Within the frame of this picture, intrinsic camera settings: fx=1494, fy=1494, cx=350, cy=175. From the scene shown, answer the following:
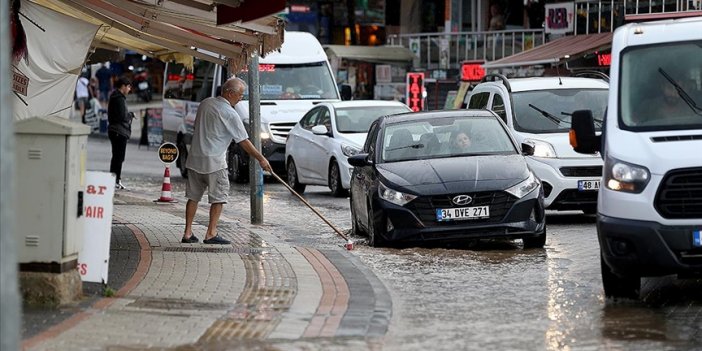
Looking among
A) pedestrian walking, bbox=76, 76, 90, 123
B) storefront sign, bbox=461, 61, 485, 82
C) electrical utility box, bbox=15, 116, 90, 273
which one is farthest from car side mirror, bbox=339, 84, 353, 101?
pedestrian walking, bbox=76, 76, 90, 123

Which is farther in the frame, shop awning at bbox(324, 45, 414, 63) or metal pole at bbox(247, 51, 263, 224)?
shop awning at bbox(324, 45, 414, 63)

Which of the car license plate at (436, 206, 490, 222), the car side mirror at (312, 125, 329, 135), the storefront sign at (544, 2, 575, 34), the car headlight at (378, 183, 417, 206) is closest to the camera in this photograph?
the car license plate at (436, 206, 490, 222)

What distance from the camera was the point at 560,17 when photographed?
38375 mm

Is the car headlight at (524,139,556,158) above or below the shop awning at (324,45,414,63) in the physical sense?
below

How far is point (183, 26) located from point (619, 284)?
5.89 meters

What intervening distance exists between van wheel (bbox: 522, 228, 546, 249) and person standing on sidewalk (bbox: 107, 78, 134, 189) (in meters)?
10.9

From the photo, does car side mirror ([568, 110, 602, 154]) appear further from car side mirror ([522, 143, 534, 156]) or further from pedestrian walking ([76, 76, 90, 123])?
pedestrian walking ([76, 76, 90, 123])

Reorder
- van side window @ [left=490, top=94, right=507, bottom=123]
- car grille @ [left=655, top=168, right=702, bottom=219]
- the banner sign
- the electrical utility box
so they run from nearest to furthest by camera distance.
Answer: the electrical utility box < the banner sign < car grille @ [left=655, top=168, right=702, bottom=219] < van side window @ [left=490, top=94, right=507, bottom=123]

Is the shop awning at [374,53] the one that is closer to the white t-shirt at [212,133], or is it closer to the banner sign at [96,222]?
the white t-shirt at [212,133]

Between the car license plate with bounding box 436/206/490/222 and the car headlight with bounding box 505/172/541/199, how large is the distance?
0.34 meters

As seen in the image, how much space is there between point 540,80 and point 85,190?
35.9 feet

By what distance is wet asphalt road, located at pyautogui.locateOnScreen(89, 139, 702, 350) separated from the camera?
383 inches

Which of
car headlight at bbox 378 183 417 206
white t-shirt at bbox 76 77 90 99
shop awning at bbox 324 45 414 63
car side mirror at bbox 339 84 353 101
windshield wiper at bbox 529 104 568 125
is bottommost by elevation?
car headlight at bbox 378 183 417 206

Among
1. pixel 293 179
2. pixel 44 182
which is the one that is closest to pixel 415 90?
pixel 293 179
